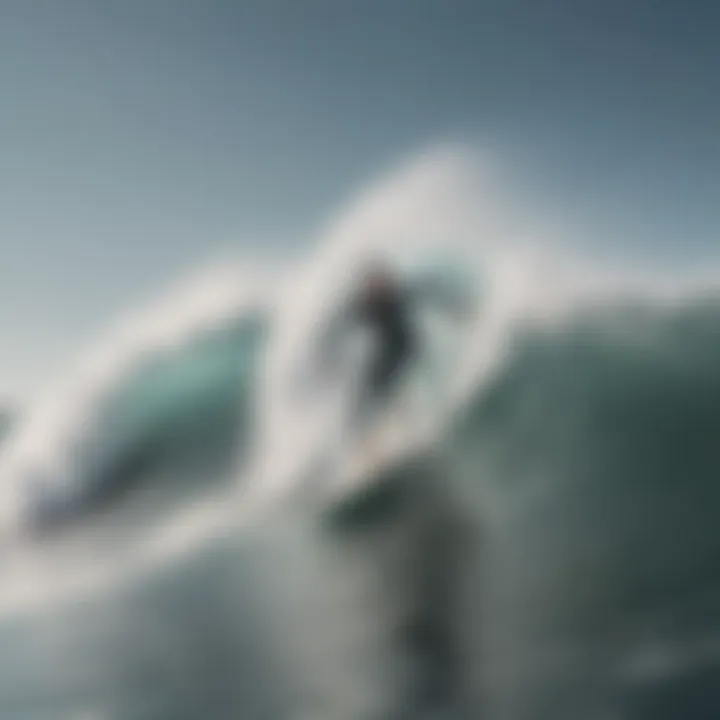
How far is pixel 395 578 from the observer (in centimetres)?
295

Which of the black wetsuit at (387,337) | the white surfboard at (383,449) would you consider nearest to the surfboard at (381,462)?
the white surfboard at (383,449)

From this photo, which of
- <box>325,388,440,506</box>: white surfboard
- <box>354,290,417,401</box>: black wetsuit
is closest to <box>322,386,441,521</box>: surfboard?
<box>325,388,440,506</box>: white surfboard

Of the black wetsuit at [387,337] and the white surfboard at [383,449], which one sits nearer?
the white surfboard at [383,449]

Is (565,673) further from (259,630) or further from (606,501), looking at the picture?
(259,630)

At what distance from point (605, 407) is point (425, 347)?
886 mm

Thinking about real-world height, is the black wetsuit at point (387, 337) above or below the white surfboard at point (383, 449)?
above

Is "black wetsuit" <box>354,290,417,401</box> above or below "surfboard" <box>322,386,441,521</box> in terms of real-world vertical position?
above

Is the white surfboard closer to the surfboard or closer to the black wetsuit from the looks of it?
the surfboard

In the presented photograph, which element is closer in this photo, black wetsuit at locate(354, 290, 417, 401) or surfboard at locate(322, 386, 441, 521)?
surfboard at locate(322, 386, 441, 521)

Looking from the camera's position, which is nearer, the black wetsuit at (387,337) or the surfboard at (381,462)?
the surfboard at (381,462)

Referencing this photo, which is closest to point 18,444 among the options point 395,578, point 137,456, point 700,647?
point 137,456

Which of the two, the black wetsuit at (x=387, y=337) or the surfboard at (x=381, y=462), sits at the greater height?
the black wetsuit at (x=387, y=337)

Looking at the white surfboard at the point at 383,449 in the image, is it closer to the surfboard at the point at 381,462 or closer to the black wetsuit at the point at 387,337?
the surfboard at the point at 381,462

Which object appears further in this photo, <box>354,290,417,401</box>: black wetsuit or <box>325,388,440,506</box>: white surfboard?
<box>354,290,417,401</box>: black wetsuit
